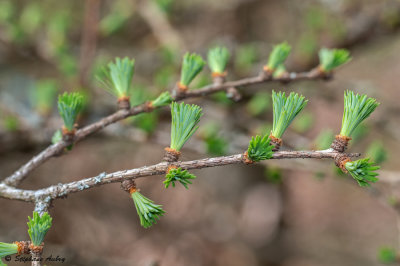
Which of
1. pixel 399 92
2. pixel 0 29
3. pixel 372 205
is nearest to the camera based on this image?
pixel 0 29

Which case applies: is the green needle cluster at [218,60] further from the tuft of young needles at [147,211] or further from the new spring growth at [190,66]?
the tuft of young needles at [147,211]

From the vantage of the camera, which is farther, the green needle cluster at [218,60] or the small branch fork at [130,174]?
the green needle cluster at [218,60]

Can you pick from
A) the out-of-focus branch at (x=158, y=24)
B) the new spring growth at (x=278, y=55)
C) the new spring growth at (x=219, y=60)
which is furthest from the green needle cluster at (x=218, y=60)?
the out-of-focus branch at (x=158, y=24)

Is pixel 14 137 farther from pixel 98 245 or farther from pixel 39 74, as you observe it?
pixel 39 74

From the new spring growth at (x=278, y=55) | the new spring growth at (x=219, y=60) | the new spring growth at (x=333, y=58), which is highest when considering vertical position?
the new spring growth at (x=219, y=60)

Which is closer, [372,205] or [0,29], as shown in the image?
[0,29]

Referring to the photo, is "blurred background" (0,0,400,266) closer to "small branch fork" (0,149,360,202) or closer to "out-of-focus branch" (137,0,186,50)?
"out-of-focus branch" (137,0,186,50)

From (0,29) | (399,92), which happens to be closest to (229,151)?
(0,29)
